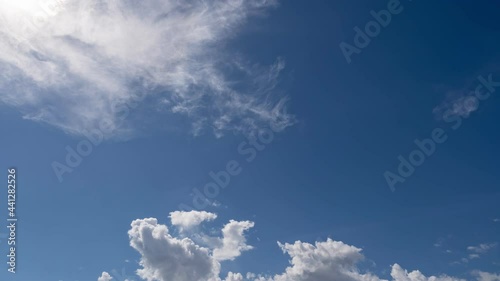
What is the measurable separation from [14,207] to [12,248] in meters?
11.8

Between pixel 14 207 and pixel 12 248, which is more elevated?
pixel 14 207

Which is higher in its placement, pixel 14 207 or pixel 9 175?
pixel 9 175

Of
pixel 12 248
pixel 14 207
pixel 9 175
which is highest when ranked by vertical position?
pixel 9 175

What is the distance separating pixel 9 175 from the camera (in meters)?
82.5

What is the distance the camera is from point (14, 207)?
82250mm

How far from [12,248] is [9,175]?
20976 millimetres

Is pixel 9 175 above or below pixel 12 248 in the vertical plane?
above

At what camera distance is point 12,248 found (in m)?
82.4

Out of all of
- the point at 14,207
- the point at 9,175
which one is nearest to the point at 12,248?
the point at 14,207

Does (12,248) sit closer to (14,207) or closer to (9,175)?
(14,207)

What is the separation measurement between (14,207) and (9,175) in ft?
30.5
